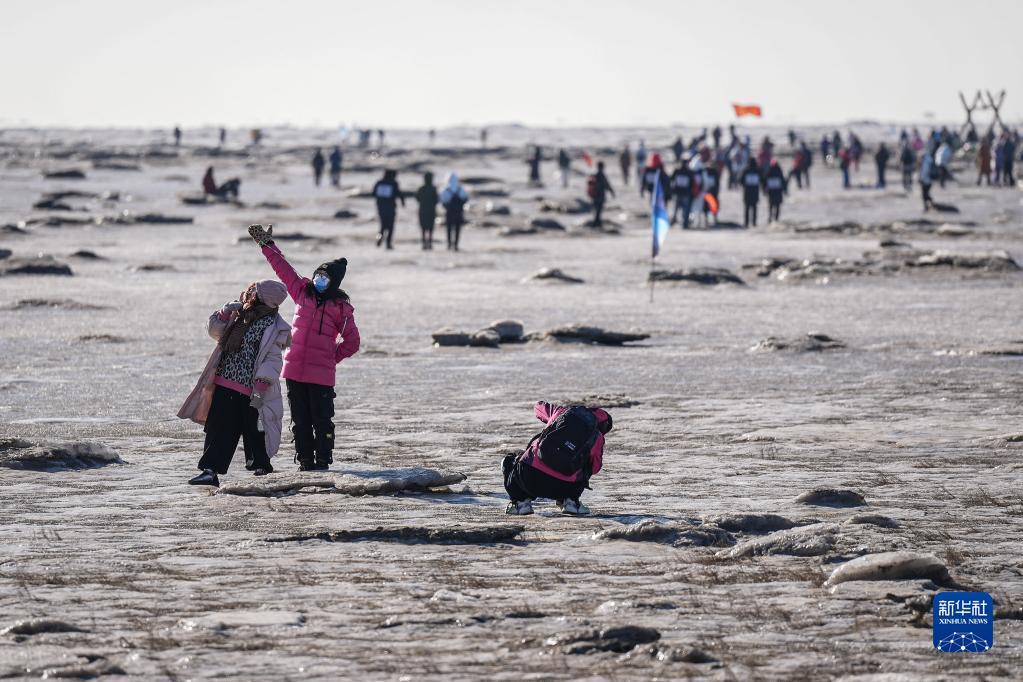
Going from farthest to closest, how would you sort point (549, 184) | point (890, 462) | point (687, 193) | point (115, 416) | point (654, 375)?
point (549, 184)
point (687, 193)
point (654, 375)
point (115, 416)
point (890, 462)

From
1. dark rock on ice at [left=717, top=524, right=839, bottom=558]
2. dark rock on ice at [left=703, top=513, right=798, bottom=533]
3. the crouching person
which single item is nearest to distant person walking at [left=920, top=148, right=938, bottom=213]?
the crouching person

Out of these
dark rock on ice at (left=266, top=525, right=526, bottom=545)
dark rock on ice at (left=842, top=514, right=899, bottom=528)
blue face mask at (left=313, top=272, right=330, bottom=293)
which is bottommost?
dark rock on ice at (left=266, top=525, right=526, bottom=545)

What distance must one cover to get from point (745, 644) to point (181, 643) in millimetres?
2196

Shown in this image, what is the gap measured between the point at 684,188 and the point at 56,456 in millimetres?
29960

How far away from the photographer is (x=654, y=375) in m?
16.9

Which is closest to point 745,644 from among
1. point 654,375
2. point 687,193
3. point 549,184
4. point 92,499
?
point 92,499

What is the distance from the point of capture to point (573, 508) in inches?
382

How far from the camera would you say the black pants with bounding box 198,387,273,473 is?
10.8 metres

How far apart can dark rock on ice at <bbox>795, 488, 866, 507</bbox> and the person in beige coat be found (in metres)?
3.28

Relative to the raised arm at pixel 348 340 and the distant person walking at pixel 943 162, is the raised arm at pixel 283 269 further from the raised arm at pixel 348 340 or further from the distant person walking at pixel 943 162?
the distant person walking at pixel 943 162

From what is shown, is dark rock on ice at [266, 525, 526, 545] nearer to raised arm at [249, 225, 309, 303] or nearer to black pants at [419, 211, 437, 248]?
raised arm at [249, 225, 309, 303]

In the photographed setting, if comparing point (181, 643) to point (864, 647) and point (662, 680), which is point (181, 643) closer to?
point (662, 680)

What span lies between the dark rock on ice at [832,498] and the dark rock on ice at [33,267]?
21.3 meters

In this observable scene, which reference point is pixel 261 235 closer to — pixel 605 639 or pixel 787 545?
pixel 787 545
